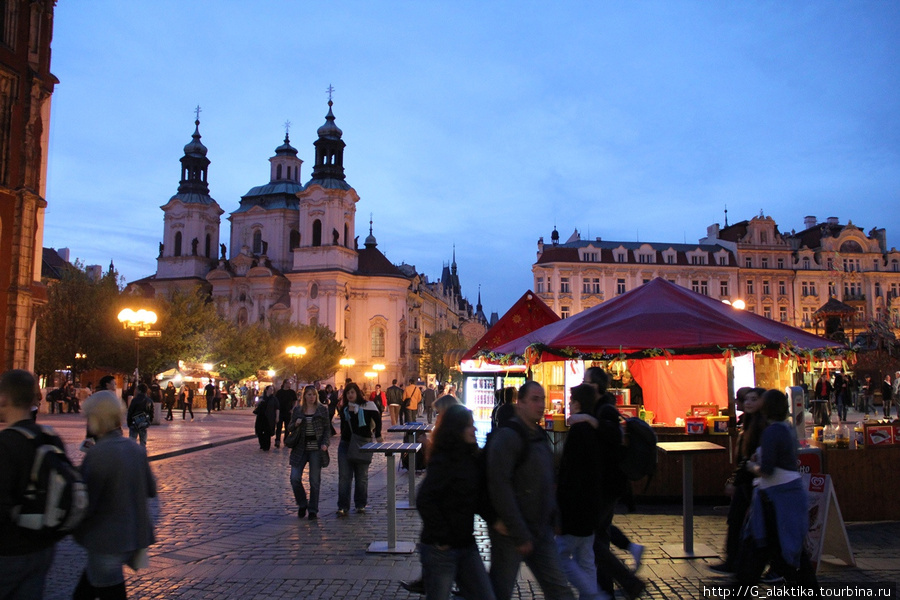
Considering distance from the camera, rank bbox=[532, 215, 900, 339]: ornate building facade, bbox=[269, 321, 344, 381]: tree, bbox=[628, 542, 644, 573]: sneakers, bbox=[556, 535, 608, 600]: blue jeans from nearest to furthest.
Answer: bbox=[556, 535, 608, 600]: blue jeans, bbox=[628, 542, 644, 573]: sneakers, bbox=[269, 321, 344, 381]: tree, bbox=[532, 215, 900, 339]: ornate building facade

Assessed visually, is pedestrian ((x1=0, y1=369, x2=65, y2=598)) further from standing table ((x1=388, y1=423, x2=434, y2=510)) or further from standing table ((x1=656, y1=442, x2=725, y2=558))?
standing table ((x1=388, y1=423, x2=434, y2=510))

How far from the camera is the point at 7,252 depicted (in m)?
24.0

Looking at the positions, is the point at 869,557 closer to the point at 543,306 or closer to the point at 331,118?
the point at 543,306

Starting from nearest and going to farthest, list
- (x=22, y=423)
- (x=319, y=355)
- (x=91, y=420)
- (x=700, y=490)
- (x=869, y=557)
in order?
1. (x=22, y=423)
2. (x=91, y=420)
3. (x=869, y=557)
4. (x=700, y=490)
5. (x=319, y=355)

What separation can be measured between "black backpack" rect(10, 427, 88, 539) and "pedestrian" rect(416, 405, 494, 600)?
1.88 metres

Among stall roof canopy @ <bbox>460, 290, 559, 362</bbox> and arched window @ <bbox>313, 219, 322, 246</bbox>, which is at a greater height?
arched window @ <bbox>313, 219, 322, 246</bbox>

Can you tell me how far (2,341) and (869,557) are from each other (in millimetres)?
24294

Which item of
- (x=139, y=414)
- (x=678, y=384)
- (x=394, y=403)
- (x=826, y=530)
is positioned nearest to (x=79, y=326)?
(x=394, y=403)

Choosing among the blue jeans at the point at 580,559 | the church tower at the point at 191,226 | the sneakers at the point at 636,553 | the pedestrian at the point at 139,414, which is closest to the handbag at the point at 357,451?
the sneakers at the point at 636,553

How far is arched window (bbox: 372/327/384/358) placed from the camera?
7550 centimetres

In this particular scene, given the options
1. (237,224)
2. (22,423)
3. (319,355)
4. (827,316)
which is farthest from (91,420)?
(237,224)

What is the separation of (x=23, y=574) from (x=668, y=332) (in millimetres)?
10225

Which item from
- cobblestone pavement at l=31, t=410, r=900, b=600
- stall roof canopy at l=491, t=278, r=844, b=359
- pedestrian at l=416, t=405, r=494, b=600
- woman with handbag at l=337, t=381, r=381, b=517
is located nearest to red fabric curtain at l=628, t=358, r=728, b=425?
stall roof canopy at l=491, t=278, r=844, b=359

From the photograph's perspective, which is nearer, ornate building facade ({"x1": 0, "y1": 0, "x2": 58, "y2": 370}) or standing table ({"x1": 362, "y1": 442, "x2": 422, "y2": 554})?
standing table ({"x1": 362, "y1": 442, "x2": 422, "y2": 554})
